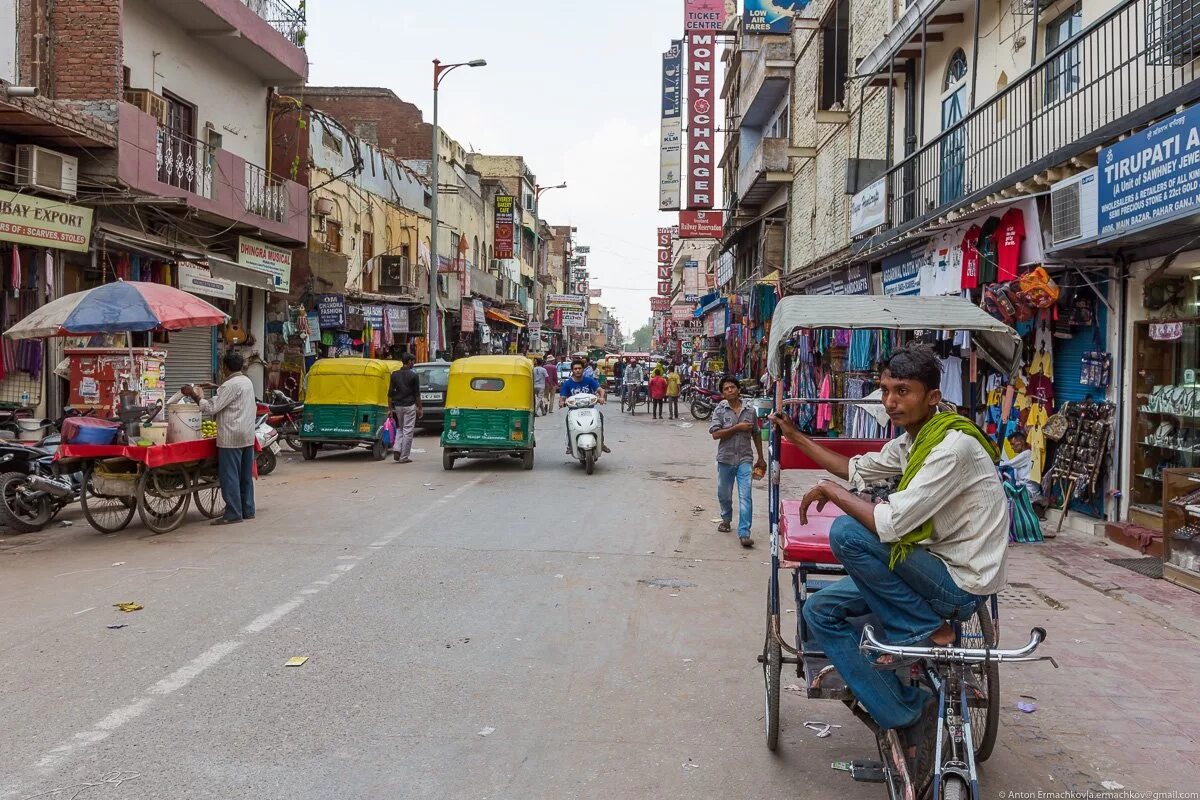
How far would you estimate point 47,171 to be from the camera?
1400 cm

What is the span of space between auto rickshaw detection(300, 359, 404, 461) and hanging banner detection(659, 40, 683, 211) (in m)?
21.3

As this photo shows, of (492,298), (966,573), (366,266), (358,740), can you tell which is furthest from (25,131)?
(492,298)

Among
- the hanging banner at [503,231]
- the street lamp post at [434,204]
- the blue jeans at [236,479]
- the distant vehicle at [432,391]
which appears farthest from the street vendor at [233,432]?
the hanging banner at [503,231]

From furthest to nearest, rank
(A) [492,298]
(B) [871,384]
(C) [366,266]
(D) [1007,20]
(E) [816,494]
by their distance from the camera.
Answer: (A) [492,298] → (C) [366,266] → (B) [871,384] → (D) [1007,20] → (E) [816,494]

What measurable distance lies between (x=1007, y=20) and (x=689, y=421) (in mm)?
18742

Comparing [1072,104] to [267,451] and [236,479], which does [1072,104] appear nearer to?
[236,479]

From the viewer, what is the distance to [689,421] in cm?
→ 3112

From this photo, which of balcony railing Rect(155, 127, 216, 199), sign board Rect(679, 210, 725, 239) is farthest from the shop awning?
balcony railing Rect(155, 127, 216, 199)

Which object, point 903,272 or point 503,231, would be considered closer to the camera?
point 903,272

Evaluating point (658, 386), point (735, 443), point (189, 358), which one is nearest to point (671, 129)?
point (658, 386)

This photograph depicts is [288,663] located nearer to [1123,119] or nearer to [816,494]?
[816,494]

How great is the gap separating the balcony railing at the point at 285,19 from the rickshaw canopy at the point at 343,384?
8977 millimetres

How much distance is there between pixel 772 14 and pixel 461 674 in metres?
27.7

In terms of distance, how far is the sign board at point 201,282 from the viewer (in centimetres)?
1800
